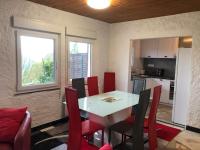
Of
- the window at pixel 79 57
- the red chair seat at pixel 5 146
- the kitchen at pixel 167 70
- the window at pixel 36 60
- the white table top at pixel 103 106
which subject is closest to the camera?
the red chair seat at pixel 5 146

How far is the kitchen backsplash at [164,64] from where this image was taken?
5754 mm

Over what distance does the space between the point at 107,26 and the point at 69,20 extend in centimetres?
137

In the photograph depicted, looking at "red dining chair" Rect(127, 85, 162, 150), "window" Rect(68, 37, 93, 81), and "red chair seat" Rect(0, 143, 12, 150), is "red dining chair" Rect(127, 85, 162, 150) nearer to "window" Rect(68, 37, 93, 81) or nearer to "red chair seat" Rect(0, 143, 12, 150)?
"red chair seat" Rect(0, 143, 12, 150)

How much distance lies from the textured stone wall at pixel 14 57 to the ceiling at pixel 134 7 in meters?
0.18

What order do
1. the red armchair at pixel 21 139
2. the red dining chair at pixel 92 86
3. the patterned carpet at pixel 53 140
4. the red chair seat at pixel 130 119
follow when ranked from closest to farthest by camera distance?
the red armchair at pixel 21 139 < the patterned carpet at pixel 53 140 < the red chair seat at pixel 130 119 < the red dining chair at pixel 92 86

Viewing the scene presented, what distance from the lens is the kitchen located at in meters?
3.77

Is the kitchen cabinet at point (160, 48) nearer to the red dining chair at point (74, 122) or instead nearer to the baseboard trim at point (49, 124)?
the baseboard trim at point (49, 124)

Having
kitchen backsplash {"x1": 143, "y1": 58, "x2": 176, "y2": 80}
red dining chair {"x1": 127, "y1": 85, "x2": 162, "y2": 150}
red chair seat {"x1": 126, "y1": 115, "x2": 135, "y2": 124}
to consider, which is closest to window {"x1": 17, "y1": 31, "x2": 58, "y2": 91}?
red chair seat {"x1": 126, "y1": 115, "x2": 135, "y2": 124}

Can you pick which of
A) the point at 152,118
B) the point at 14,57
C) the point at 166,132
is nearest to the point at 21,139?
the point at 14,57

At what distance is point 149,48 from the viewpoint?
5930 millimetres

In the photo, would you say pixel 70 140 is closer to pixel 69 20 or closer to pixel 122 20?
pixel 69 20

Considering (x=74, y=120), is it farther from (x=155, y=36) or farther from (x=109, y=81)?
(x=155, y=36)

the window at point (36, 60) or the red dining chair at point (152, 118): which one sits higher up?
the window at point (36, 60)

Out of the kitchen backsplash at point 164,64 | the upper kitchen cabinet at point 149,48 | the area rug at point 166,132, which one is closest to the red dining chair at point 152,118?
the area rug at point 166,132
